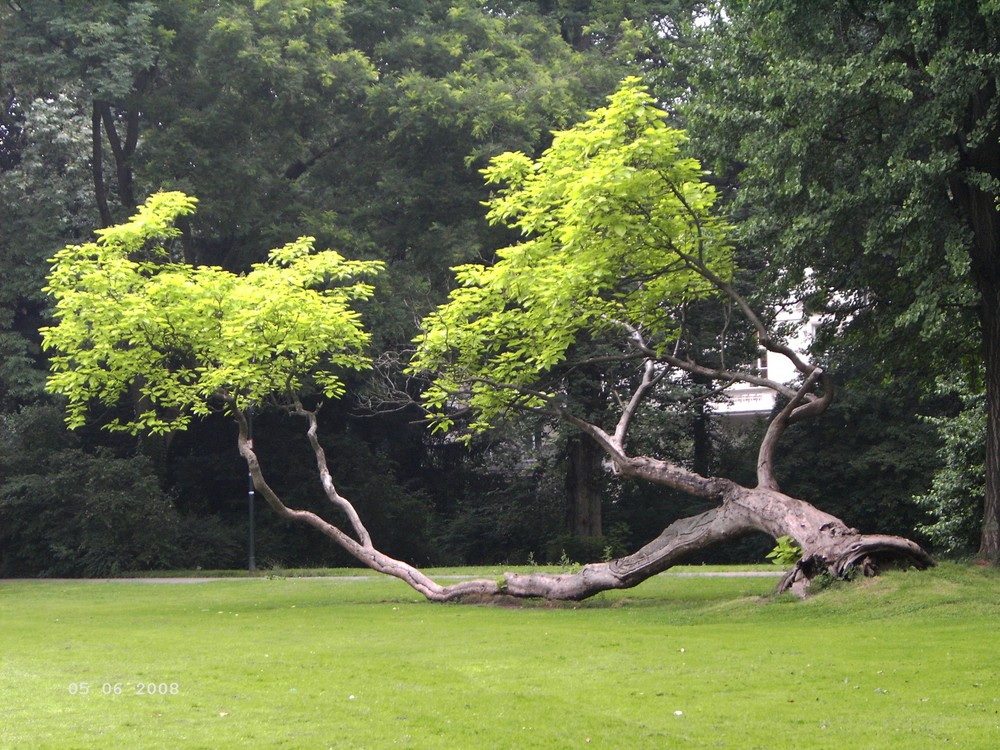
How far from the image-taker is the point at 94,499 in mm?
30594

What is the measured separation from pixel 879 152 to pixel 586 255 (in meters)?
4.33

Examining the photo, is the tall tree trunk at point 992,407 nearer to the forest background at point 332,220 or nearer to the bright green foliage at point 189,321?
the forest background at point 332,220

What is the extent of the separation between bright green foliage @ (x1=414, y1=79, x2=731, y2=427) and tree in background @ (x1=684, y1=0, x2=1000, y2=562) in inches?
36.9

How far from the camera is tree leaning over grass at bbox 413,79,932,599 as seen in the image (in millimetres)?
17062

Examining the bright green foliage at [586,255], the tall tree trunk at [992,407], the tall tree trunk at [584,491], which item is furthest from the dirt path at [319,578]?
the tall tree trunk at [584,491]

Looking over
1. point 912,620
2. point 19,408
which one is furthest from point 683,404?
point 912,620

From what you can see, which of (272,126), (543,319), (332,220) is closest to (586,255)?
(543,319)

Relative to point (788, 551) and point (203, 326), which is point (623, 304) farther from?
point (203, 326)

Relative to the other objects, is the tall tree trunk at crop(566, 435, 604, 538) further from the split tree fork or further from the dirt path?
the split tree fork

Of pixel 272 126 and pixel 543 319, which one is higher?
pixel 272 126

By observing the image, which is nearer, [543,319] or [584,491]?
[543,319]

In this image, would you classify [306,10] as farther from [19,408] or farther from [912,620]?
[912,620]

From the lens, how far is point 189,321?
20.0m

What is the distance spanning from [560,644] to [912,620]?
13.4 feet
